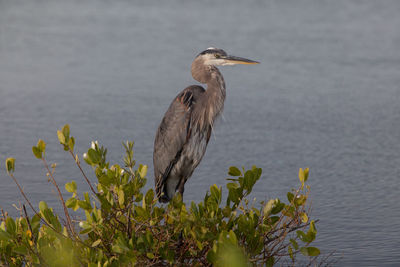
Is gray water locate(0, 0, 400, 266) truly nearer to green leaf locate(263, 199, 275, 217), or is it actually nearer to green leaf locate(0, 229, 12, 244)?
green leaf locate(263, 199, 275, 217)

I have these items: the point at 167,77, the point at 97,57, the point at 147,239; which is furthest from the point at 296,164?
the point at 97,57

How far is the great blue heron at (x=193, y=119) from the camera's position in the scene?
14.5 ft

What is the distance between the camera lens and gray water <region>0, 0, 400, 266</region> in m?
5.46

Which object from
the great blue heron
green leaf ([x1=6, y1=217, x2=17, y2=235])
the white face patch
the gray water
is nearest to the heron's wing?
the great blue heron

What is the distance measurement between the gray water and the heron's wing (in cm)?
76

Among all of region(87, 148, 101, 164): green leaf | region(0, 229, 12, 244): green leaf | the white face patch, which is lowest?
region(0, 229, 12, 244): green leaf

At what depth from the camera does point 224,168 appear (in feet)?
19.4

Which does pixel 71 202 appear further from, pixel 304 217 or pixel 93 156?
pixel 304 217

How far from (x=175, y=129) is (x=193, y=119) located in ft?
0.46

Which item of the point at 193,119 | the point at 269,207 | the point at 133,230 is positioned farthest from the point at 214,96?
the point at 133,230

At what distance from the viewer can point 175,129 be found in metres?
4.48

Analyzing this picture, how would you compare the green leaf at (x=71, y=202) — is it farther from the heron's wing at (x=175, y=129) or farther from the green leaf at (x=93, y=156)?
the heron's wing at (x=175, y=129)

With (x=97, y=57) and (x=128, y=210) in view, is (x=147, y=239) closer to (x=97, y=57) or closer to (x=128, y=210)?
(x=128, y=210)

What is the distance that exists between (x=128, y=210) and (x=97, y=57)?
6222mm
